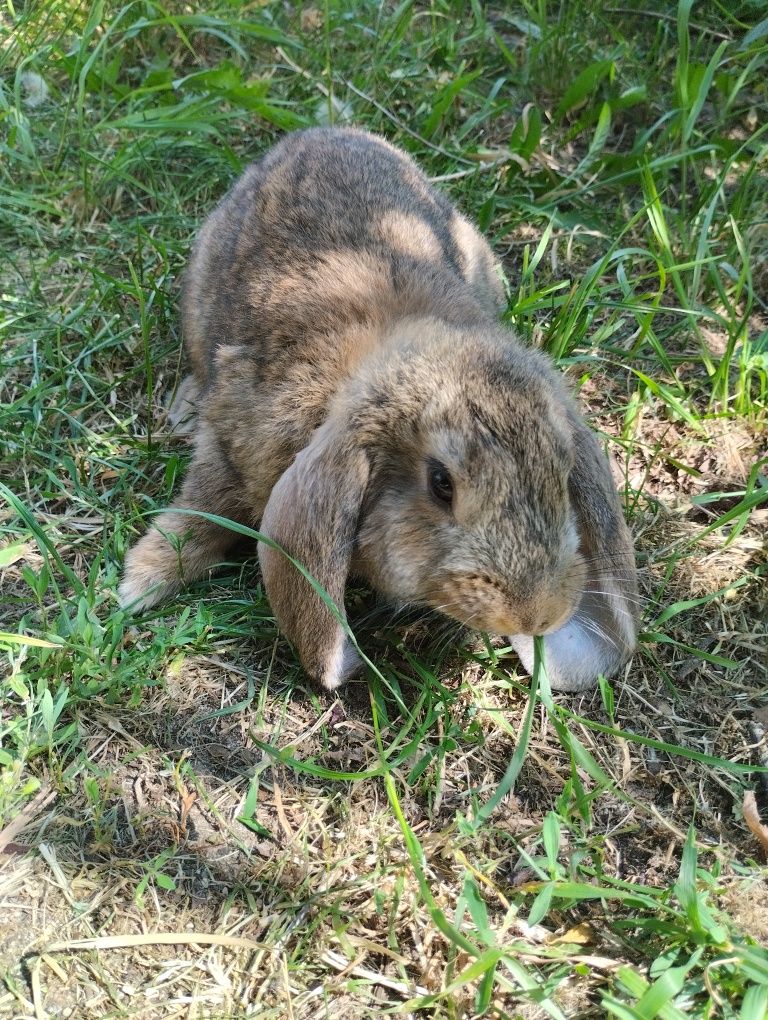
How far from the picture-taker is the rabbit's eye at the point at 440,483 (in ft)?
8.50

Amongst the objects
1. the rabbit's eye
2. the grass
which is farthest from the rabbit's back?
the rabbit's eye

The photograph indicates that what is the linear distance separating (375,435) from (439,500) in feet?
0.83

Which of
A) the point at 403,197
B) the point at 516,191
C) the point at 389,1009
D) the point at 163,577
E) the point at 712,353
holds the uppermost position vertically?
the point at 403,197

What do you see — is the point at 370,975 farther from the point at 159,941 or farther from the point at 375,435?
the point at 375,435

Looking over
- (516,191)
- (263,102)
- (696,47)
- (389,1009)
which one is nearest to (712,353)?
(516,191)

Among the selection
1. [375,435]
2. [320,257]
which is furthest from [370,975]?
[320,257]

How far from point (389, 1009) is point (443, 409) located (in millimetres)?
1434

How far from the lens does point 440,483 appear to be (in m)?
2.62

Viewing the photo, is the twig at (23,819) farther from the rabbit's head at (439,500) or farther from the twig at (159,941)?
the rabbit's head at (439,500)

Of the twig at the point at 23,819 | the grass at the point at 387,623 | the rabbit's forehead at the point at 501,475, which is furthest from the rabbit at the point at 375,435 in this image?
the twig at the point at 23,819

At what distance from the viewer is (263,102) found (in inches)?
168

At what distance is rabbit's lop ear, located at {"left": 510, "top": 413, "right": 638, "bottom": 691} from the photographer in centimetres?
285

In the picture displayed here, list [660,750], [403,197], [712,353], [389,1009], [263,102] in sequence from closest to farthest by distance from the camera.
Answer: [389,1009]
[660,750]
[403,197]
[712,353]
[263,102]

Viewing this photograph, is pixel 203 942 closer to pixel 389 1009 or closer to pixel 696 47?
pixel 389 1009
